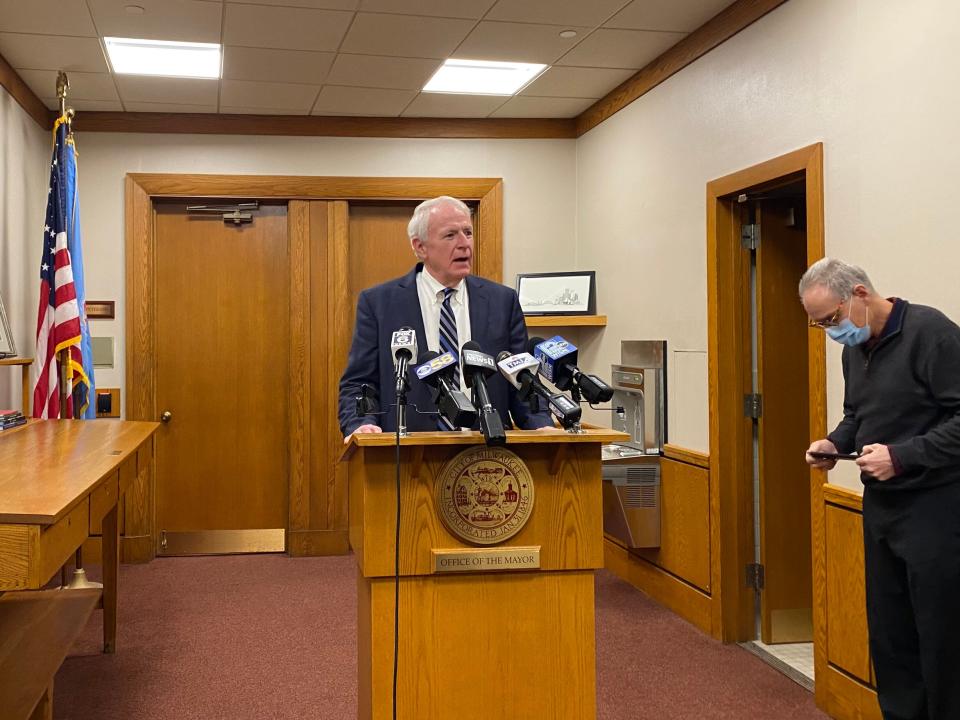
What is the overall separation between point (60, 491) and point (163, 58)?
9.50ft

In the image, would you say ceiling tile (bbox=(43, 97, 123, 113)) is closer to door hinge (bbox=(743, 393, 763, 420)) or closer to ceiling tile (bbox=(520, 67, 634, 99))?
ceiling tile (bbox=(520, 67, 634, 99))

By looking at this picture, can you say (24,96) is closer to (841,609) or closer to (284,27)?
(284,27)

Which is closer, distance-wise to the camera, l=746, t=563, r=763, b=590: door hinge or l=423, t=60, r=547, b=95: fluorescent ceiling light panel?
l=746, t=563, r=763, b=590: door hinge

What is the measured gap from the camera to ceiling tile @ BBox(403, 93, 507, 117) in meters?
4.92

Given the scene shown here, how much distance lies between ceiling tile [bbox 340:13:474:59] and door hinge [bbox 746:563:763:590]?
2637 mm

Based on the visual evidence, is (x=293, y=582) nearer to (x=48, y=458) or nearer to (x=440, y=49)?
(x=48, y=458)

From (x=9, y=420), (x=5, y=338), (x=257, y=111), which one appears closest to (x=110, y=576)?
(x=9, y=420)

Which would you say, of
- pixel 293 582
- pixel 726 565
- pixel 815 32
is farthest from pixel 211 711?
pixel 815 32

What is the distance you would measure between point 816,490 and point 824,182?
1.07m

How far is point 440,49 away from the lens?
410cm

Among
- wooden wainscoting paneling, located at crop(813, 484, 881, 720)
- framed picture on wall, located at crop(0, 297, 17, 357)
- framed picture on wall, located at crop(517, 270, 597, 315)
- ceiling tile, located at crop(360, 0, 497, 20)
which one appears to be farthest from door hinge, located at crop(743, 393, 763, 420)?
framed picture on wall, located at crop(0, 297, 17, 357)

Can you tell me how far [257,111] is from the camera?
518cm

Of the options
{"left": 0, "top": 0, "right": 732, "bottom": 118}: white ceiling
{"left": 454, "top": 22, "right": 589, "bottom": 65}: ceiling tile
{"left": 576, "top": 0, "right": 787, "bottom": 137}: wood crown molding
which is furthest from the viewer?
{"left": 454, "top": 22, "right": 589, "bottom": 65}: ceiling tile

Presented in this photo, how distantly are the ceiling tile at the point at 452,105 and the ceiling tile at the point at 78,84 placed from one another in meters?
1.62
